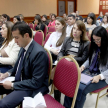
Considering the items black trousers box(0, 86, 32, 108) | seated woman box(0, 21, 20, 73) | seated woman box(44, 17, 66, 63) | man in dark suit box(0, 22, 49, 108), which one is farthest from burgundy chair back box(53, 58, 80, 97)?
seated woman box(44, 17, 66, 63)

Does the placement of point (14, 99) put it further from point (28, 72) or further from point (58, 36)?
point (58, 36)

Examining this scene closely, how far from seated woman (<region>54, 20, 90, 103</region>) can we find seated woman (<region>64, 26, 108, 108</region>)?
0.13m

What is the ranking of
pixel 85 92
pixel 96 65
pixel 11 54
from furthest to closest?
pixel 11 54
pixel 96 65
pixel 85 92

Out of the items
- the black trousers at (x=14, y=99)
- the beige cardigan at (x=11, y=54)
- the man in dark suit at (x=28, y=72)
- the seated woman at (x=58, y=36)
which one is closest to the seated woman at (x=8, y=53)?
the beige cardigan at (x=11, y=54)

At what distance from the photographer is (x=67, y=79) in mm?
1426

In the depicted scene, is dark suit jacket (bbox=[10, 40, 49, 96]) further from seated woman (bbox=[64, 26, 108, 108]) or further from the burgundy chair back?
→ seated woman (bbox=[64, 26, 108, 108])

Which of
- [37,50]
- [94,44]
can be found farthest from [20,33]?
[94,44]

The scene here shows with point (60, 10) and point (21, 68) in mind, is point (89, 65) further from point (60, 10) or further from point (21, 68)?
point (60, 10)

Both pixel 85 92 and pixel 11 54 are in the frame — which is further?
pixel 11 54

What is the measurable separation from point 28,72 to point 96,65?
0.94 meters

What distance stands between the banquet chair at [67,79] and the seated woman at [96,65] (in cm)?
22

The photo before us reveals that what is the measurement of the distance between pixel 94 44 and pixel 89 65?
0.32 m

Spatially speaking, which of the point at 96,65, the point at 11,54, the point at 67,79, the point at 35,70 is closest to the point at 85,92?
the point at 67,79

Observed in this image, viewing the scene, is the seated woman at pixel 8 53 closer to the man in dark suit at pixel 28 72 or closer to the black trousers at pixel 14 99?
the man in dark suit at pixel 28 72
